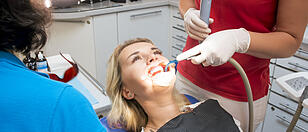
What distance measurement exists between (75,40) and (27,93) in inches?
101

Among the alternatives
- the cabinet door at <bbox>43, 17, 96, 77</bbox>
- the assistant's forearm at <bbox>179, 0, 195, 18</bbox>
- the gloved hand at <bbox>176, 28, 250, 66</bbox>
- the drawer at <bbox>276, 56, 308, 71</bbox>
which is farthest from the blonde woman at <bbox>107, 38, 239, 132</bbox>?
the cabinet door at <bbox>43, 17, 96, 77</bbox>

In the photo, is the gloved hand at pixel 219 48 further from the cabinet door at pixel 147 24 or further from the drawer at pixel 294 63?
the cabinet door at pixel 147 24

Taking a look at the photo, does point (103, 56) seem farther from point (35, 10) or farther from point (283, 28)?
point (35, 10)

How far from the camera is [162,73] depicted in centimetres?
154

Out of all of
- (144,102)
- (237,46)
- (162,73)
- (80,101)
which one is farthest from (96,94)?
(80,101)

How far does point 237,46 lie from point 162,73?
0.48 m

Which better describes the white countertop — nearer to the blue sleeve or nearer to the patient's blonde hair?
the patient's blonde hair

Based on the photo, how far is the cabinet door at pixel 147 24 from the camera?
3.19m

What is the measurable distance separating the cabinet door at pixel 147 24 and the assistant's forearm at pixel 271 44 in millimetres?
2104

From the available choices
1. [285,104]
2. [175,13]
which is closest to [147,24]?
[175,13]

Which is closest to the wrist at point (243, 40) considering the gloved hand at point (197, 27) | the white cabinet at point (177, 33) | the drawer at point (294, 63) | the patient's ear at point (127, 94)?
the gloved hand at point (197, 27)

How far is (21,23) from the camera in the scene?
2.22 feet

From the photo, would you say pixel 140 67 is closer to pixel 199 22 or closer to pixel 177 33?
pixel 199 22

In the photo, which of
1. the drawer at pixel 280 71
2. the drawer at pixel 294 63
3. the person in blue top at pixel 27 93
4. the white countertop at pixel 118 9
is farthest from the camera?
the white countertop at pixel 118 9
